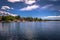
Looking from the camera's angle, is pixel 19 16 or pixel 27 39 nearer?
pixel 27 39

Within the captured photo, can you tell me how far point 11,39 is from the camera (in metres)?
10.4

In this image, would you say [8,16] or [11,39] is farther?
[8,16]

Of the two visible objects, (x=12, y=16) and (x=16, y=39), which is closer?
(x=16, y=39)

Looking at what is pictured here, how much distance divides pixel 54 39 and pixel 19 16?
1919cm

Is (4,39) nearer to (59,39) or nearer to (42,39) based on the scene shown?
(42,39)

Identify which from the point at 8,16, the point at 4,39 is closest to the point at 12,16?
the point at 8,16

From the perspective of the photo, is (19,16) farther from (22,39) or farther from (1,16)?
(22,39)

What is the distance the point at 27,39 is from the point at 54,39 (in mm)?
1784

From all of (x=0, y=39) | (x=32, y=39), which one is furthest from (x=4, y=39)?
(x=32, y=39)

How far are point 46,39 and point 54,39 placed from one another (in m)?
0.53

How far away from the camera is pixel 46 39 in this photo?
10.4 m

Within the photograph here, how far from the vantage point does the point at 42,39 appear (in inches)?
410

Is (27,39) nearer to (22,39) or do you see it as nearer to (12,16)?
(22,39)

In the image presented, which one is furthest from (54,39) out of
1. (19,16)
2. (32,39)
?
(19,16)
